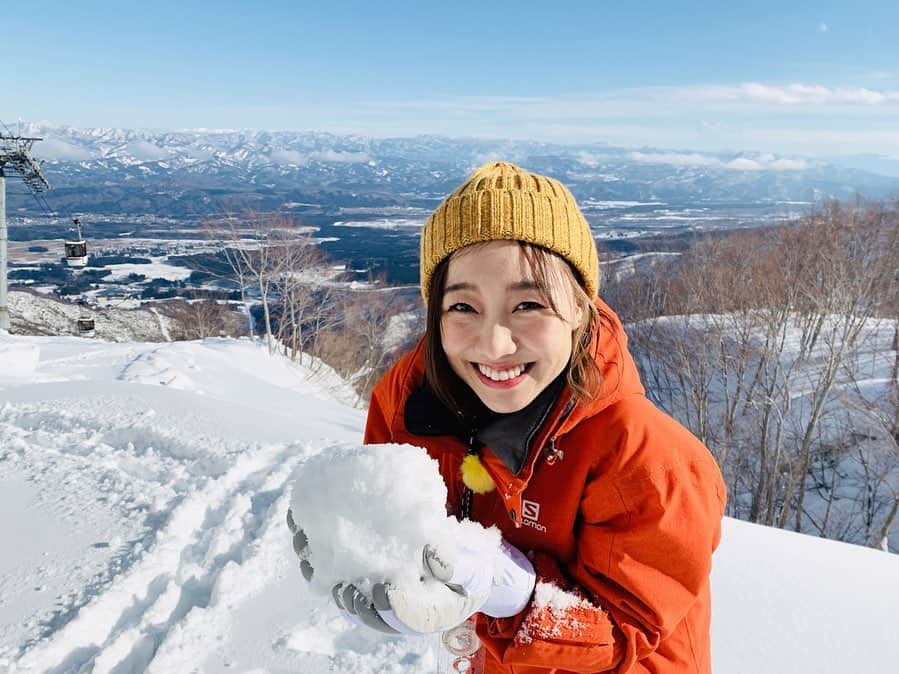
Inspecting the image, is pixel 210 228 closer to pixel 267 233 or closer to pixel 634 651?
pixel 267 233

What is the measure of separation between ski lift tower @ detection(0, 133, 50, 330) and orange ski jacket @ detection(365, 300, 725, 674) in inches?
652

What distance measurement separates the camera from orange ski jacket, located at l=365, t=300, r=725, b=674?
3.61 ft

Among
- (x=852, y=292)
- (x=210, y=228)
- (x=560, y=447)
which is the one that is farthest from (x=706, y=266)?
(x=560, y=447)

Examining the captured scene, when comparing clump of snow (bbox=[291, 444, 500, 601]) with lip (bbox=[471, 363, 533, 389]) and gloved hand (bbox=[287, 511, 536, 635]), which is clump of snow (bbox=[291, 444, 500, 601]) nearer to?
gloved hand (bbox=[287, 511, 536, 635])

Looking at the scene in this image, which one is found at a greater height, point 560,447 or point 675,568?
point 560,447

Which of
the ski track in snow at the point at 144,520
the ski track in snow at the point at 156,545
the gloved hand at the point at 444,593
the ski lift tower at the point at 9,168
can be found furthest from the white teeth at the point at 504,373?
the ski lift tower at the point at 9,168

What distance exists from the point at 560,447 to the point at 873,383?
65.3 feet

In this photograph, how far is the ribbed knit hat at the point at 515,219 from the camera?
48.4 inches

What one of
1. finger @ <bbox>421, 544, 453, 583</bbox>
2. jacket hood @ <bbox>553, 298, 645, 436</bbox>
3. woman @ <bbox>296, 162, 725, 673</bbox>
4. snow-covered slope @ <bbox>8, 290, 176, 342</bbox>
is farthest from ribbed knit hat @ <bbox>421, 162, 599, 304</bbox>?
snow-covered slope @ <bbox>8, 290, 176, 342</bbox>

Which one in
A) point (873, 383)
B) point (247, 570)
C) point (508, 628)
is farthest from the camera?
point (873, 383)

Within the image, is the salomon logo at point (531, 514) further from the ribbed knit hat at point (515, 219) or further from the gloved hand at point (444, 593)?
the ribbed knit hat at point (515, 219)

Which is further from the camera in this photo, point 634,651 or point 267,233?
point 267,233

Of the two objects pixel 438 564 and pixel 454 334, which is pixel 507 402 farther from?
pixel 438 564

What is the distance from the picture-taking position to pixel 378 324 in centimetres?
2217
